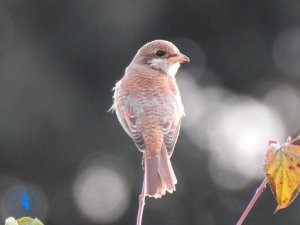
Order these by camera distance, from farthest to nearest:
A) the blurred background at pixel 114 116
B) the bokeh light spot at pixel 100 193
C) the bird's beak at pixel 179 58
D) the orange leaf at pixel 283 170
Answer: the bokeh light spot at pixel 100 193
the blurred background at pixel 114 116
the bird's beak at pixel 179 58
the orange leaf at pixel 283 170

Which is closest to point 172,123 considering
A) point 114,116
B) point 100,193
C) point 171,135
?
point 171,135

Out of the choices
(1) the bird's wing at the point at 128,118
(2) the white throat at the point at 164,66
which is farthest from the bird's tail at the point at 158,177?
(2) the white throat at the point at 164,66

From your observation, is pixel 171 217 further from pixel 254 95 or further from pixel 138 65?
pixel 138 65

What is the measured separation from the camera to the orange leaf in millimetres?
3156

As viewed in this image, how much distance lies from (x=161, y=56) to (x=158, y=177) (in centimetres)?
122

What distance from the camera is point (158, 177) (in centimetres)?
459

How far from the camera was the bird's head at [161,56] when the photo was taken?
18.1 ft

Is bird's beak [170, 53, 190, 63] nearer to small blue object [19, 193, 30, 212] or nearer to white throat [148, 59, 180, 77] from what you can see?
white throat [148, 59, 180, 77]

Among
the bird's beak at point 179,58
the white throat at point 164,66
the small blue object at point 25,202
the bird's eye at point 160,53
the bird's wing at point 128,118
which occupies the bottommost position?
the small blue object at point 25,202

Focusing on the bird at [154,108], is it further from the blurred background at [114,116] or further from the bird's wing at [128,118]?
the blurred background at [114,116]

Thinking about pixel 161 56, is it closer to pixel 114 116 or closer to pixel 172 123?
pixel 172 123

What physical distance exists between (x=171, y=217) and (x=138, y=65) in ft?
28.0

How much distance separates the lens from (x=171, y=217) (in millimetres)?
14141

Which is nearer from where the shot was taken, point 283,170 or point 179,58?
point 283,170
